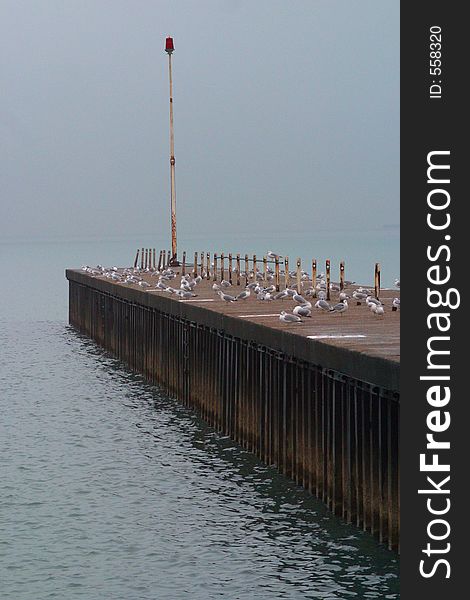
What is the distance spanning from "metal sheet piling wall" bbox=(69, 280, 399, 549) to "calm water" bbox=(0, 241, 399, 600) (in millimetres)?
382

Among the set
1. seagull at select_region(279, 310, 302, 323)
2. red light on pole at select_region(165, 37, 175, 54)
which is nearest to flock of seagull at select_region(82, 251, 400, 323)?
seagull at select_region(279, 310, 302, 323)

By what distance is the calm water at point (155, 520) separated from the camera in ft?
64.6

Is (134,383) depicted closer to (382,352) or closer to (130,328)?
(130,328)

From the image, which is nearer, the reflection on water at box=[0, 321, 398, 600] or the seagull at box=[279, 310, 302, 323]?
the reflection on water at box=[0, 321, 398, 600]

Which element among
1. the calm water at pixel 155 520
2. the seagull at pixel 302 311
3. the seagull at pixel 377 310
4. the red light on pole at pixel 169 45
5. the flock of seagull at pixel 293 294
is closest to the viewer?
the calm water at pixel 155 520

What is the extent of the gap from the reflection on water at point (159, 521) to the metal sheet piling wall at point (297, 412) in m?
0.38

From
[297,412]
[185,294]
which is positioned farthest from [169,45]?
[297,412]

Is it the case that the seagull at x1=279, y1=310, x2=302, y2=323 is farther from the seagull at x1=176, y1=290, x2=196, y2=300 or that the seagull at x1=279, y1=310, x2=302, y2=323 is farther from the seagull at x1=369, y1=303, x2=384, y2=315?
the seagull at x1=176, y1=290, x2=196, y2=300

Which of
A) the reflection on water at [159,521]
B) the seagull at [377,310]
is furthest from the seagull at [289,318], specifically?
the reflection on water at [159,521]

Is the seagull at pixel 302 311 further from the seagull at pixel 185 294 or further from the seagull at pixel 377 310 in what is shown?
the seagull at pixel 185 294

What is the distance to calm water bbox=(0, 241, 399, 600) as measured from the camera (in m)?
19.7

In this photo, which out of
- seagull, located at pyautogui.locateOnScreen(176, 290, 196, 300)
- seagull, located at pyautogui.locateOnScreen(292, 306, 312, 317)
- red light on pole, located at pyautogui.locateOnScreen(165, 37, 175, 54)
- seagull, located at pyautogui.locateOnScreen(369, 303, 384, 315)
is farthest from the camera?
red light on pole, located at pyautogui.locateOnScreen(165, 37, 175, 54)

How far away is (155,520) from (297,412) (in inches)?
123

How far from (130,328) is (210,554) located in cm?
2777
